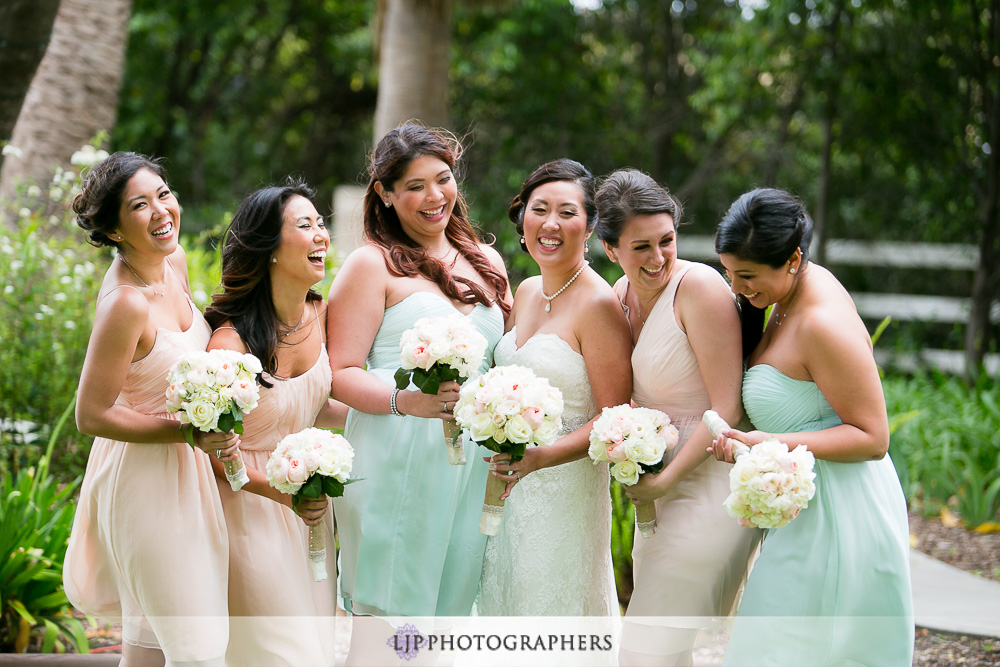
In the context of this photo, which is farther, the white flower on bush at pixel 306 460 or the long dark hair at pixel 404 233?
the long dark hair at pixel 404 233

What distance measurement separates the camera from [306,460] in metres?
2.95

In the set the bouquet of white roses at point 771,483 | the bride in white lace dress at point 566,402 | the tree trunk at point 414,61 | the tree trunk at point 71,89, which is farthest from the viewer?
the tree trunk at point 414,61

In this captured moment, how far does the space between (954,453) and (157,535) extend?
6670 millimetres

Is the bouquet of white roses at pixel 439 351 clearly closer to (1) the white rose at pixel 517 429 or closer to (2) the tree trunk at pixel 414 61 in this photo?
(1) the white rose at pixel 517 429

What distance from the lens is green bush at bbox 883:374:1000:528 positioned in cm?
697

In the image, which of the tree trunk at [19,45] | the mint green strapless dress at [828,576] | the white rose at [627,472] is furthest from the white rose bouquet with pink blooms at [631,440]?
the tree trunk at [19,45]

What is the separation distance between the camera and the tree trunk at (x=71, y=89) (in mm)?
7797

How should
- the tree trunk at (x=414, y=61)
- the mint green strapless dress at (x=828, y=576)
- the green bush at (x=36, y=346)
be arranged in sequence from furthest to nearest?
1. the tree trunk at (x=414, y=61)
2. the green bush at (x=36, y=346)
3. the mint green strapless dress at (x=828, y=576)

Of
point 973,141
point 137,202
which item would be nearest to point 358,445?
point 137,202

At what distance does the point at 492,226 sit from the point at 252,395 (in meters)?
11.3

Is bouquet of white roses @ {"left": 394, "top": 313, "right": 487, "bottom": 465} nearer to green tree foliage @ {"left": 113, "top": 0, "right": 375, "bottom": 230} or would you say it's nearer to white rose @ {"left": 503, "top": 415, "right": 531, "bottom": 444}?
white rose @ {"left": 503, "top": 415, "right": 531, "bottom": 444}

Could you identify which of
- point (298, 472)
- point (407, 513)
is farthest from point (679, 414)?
point (298, 472)

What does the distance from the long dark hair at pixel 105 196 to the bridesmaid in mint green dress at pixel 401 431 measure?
87 cm

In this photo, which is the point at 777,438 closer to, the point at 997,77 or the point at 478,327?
the point at 478,327
